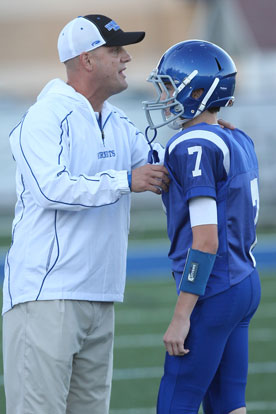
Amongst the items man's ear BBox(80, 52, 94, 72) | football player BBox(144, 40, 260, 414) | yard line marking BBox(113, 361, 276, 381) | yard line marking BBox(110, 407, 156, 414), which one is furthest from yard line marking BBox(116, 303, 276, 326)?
football player BBox(144, 40, 260, 414)

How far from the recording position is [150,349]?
22.4ft

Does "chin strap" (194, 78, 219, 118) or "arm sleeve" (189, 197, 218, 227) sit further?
"chin strap" (194, 78, 219, 118)

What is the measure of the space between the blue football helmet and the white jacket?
0.32 m

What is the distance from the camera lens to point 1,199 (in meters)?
13.9

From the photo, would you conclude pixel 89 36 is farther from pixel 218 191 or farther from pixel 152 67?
pixel 152 67

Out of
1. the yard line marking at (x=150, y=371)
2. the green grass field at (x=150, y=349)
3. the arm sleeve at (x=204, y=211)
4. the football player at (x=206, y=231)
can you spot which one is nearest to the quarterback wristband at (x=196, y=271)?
the football player at (x=206, y=231)

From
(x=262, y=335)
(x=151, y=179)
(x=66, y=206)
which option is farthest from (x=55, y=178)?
(x=262, y=335)

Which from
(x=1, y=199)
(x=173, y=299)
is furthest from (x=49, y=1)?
(x=173, y=299)

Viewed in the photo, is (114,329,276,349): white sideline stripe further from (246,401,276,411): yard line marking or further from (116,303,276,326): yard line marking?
(246,401,276,411): yard line marking

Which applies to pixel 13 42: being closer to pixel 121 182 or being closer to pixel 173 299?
pixel 173 299

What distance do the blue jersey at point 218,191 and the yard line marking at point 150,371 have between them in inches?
113

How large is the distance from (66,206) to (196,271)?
23.1 inches

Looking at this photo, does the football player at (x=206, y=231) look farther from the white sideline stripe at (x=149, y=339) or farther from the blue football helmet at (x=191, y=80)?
the white sideline stripe at (x=149, y=339)

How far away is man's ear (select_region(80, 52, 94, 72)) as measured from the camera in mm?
3638
